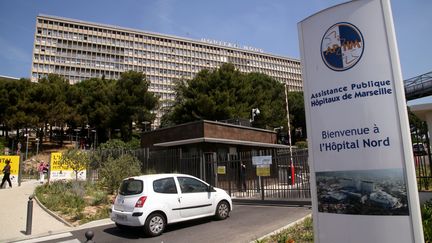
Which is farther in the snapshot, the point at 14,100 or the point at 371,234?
the point at 14,100

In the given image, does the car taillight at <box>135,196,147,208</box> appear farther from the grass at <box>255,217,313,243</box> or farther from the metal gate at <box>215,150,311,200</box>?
the metal gate at <box>215,150,311,200</box>

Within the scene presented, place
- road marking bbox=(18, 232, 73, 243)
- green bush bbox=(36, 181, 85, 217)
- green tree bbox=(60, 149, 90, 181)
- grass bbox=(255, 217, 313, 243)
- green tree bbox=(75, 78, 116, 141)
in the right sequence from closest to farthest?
1. grass bbox=(255, 217, 313, 243)
2. road marking bbox=(18, 232, 73, 243)
3. green bush bbox=(36, 181, 85, 217)
4. green tree bbox=(60, 149, 90, 181)
5. green tree bbox=(75, 78, 116, 141)

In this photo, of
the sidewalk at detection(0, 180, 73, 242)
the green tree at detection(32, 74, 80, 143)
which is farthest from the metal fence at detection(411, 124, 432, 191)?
the green tree at detection(32, 74, 80, 143)

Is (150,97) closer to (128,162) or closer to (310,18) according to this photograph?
(128,162)

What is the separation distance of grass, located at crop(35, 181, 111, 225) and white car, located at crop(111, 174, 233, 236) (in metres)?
3.12

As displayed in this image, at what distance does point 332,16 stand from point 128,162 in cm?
1439

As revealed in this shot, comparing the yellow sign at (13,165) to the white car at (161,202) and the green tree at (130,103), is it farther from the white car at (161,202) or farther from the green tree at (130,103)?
the green tree at (130,103)

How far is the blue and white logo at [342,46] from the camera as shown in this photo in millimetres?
3424

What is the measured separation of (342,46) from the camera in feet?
11.5

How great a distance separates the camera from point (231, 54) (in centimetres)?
12525

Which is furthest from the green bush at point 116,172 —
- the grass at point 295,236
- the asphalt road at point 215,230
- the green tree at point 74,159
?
the grass at point 295,236

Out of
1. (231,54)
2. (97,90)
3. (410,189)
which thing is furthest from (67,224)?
(231,54)

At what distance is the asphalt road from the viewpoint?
871cm

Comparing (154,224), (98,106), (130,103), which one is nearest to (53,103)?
(98,106)
